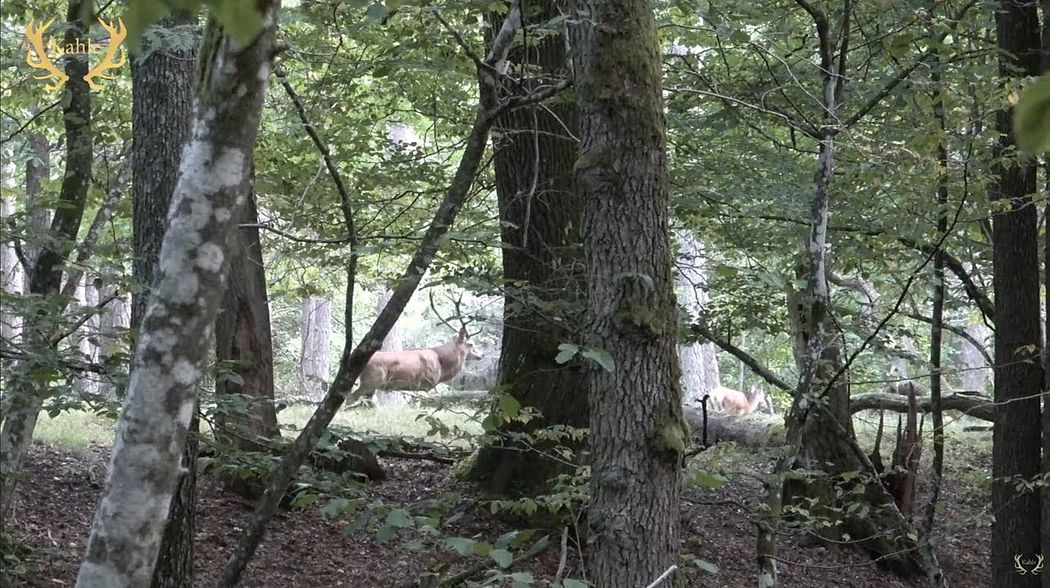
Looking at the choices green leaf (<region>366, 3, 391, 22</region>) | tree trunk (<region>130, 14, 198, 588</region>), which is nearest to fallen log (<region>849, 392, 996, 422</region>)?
tree trunk (<region>130, 14, 198, 588</region>)

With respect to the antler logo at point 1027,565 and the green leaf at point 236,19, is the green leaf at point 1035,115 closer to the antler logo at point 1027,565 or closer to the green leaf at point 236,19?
the green leaf at point 236,19

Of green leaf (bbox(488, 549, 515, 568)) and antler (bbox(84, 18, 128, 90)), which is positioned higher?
antler (bbox(84, 18, 128, 90))

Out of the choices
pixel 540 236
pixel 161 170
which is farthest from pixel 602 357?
pixel 540 236

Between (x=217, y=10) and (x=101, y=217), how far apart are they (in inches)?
226

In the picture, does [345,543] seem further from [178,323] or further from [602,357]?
[178,323]

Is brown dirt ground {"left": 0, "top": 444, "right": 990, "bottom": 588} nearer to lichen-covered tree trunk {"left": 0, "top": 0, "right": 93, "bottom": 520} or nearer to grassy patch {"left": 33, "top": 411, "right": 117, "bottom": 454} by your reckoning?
grassy patch {"left": 33, "top": 411, "right": 117, "bottom": 454}

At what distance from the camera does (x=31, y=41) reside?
6562 millimetres

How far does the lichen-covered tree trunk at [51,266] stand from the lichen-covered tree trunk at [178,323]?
461 millimetres

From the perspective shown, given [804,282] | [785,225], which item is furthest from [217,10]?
[785,225]

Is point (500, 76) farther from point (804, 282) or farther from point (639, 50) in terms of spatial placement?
point (804, 282)

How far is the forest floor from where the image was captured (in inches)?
244

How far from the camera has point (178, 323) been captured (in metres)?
2.69

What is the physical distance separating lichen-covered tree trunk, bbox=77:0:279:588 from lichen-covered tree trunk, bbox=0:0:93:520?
0.46 metres

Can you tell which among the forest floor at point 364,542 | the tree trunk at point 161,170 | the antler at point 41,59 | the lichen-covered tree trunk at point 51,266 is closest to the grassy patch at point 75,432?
the forest floor at point 364,542
